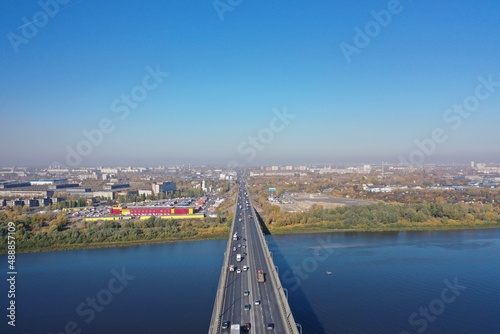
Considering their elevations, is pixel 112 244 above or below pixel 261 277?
below

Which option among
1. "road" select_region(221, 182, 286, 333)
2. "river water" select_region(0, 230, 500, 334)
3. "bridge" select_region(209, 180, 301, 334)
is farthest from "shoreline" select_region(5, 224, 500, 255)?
"bridge" select_region(209, 180, 301, 334)

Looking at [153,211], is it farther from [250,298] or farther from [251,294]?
[250,298]

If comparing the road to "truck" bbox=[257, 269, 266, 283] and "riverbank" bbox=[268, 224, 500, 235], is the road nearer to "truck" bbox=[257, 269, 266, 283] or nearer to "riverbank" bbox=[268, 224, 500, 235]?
"truck" bbox=[257, 269, 266, 283]

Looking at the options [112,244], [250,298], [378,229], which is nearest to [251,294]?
[250,298]

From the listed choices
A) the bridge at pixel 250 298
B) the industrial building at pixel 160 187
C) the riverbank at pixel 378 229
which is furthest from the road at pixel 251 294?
the industrial building at pixel 160 187

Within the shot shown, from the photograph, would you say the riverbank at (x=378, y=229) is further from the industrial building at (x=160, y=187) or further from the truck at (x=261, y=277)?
the industrial building at (x=160, y=187)

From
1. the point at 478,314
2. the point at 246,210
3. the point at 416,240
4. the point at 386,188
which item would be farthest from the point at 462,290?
the point at 386,188

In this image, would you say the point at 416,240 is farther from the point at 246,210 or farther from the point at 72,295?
the point at 72,295
